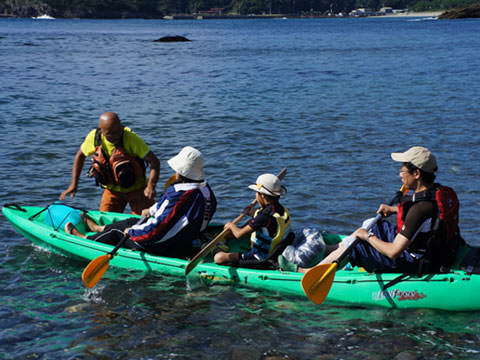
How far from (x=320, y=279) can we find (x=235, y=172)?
6.20 m

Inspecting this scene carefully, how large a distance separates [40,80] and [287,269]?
911 inches

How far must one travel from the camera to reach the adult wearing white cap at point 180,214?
648cm

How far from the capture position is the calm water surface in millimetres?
5965

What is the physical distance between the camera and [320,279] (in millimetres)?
6156

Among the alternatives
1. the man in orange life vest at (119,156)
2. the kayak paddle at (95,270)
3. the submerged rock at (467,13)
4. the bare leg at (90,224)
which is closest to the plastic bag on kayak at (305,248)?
the man in orange life vest at (119,156)

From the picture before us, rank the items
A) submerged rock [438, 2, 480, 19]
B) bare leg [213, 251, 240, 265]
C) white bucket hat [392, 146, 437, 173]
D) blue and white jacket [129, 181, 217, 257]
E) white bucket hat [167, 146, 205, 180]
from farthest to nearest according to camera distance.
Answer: submerged rock [438, 2, 480, 19] < bare leg [213, 251, 240, 265] < blue and white jacket [129, 181, 217, 257] < white bucket hat [167, 146, 205, 180] < white bucket hat [392, 146, 437, 173]

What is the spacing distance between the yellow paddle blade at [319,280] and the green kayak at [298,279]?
0.37 m

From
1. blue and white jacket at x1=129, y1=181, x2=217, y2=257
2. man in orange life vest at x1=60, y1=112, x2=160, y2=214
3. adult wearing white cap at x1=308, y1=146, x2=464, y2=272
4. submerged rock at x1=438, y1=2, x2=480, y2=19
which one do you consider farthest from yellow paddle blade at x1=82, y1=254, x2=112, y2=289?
submerged rock at x1=438, y1=2, x2=480, y2=19

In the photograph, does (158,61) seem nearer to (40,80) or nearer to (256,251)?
(40,80)

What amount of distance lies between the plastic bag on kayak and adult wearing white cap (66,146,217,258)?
1007 mm

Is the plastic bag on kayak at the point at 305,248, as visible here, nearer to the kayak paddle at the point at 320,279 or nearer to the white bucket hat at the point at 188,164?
the kayak paddle at the point at 320,279

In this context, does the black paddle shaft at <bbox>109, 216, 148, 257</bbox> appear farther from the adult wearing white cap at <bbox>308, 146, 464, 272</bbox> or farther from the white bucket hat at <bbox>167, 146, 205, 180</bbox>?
the adult wearing white cap at <bbox>308, 146, 464, 272</bbox>

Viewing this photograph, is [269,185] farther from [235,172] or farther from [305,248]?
[235,172]

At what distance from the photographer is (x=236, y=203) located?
10.3 meters
